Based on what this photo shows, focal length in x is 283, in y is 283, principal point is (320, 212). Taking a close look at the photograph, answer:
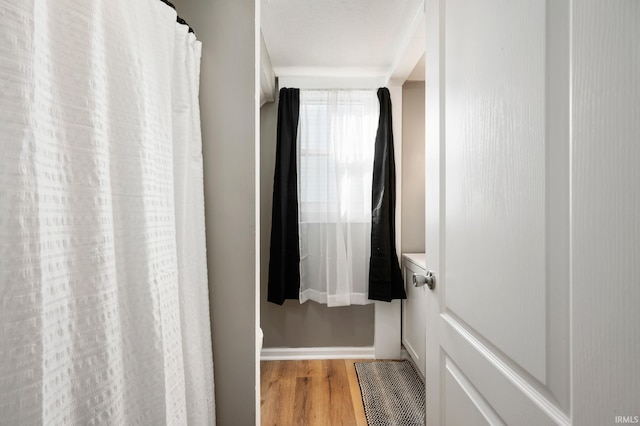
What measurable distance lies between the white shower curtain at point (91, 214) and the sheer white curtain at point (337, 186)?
4.40 ft

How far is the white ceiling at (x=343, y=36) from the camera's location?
5.08ft

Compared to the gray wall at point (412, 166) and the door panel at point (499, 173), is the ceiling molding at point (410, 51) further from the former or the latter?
the door panel at point (499, 173)

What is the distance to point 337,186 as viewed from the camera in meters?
2.23

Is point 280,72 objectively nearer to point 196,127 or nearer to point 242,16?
point 242,16

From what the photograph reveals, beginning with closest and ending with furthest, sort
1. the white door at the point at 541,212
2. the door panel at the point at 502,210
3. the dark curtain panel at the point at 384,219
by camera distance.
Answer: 1. the white door at the point at 541,212
2. the door panel at the point at 502,210
3. the dark curtain panel at the point at 384,219

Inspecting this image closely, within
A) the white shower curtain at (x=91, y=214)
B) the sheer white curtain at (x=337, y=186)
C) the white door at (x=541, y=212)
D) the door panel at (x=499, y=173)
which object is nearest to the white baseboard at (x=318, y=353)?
the sheer white curtain at (x=337, y=186)

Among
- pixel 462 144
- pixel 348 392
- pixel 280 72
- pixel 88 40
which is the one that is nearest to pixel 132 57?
pixel 88 40

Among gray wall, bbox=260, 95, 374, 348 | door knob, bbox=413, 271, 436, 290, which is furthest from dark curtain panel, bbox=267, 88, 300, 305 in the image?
door knob, bbox=413, 271, 436, 290

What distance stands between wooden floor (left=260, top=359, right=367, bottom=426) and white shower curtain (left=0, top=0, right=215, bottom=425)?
3.18ft

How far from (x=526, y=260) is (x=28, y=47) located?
0.96 metres

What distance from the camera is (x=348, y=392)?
1907 millimetres

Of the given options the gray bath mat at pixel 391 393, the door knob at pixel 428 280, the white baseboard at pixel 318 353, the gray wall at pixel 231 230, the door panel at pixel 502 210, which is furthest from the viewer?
the white baseboard at pixel 318 353

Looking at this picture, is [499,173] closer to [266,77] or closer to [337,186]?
[337,186]

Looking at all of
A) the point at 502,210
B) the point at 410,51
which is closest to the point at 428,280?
the point at 502,210
